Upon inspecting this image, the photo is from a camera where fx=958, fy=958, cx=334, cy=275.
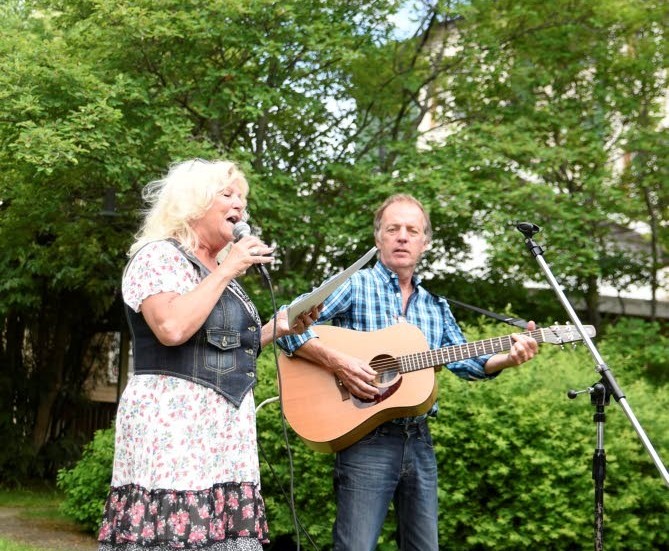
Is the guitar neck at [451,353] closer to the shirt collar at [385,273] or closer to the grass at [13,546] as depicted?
the shirt collar at [385,273]

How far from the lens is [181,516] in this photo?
2.88 metres

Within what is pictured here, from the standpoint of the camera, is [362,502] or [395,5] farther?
[395,5]

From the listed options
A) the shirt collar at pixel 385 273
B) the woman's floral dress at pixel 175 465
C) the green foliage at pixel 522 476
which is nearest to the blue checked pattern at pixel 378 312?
the shirt collar at pixel 385 273

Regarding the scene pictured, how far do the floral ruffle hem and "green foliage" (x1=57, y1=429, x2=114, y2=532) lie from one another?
4.32 meters

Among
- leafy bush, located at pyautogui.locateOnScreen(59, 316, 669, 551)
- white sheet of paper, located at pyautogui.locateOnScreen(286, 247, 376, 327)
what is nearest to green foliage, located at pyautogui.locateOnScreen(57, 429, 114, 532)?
leafy bush, located at pyautogui.locateOnScreen(59, 316, 669, 551)

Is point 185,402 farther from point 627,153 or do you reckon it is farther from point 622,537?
point 627,153

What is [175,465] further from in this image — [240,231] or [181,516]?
[240,231]

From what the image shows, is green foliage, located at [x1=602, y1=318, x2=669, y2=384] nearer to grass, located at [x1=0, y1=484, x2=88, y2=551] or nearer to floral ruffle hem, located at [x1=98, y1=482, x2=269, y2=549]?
grass, located at [x1=0, y1=484, x2=88, y2=551]

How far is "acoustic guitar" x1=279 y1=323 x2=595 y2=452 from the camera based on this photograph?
3.91 meters

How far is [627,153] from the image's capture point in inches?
412

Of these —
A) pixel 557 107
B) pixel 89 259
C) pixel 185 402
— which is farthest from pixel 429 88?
pixel 185 402

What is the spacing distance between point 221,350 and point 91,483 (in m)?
4.75

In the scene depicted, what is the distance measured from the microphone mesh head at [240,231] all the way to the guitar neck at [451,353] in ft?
3.88

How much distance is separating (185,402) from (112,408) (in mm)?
10230
